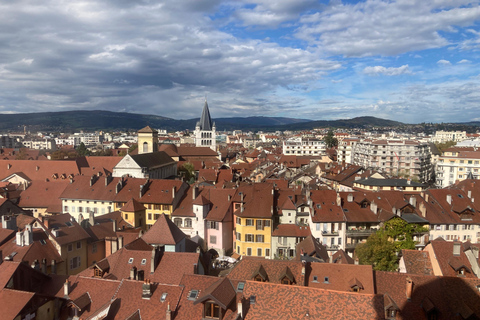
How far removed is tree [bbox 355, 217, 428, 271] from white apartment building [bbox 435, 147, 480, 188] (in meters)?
70.1

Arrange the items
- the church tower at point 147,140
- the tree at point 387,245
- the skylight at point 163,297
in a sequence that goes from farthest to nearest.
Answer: the church tower at point 147,140 < the tree at point 387,245 < the skylight at point 163,297

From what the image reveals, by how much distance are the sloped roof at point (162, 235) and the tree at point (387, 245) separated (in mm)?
22509

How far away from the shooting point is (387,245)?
136ft

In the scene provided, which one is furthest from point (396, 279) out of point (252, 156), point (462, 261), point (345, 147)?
point (345, 147)

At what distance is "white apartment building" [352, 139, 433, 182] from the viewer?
399 ft

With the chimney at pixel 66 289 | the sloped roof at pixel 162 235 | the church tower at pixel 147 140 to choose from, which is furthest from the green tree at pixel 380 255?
the church tower at pixel 147 140

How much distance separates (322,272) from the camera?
31.9 m

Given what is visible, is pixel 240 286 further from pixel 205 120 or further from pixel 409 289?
pixel 205 120

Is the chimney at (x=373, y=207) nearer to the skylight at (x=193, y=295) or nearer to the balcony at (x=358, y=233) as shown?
the balcony at (x=358, y=233)

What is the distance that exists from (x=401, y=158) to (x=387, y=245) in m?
90.1

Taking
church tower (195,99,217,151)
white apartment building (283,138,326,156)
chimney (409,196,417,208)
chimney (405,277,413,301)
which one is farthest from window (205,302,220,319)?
church tower (195,99,217,151)

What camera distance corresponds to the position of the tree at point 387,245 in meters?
41.2

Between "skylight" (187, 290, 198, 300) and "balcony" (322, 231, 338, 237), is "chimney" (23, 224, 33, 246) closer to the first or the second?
"skylight" (187, 290, 198, 300)

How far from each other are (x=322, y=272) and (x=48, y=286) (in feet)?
78.2
